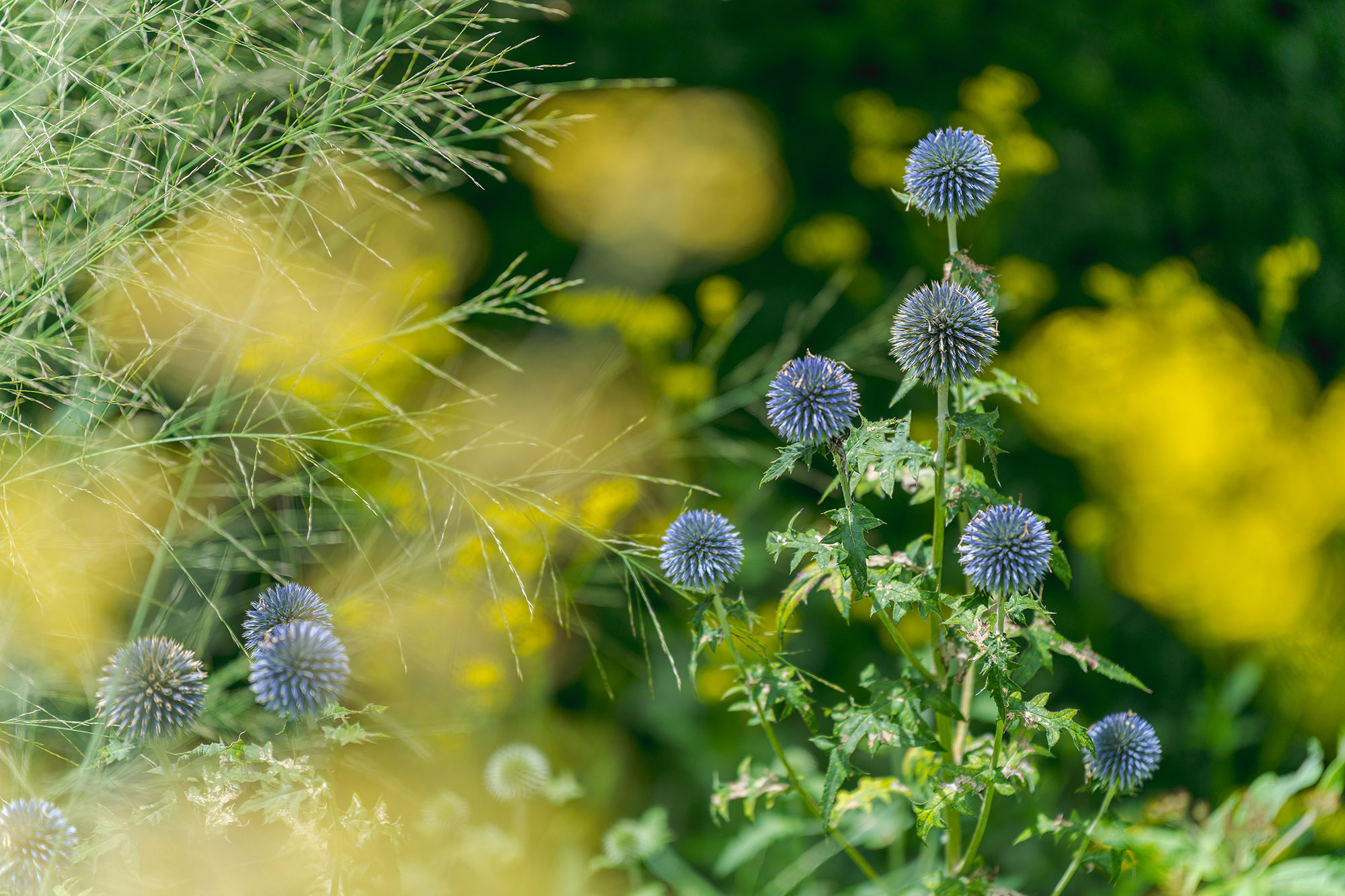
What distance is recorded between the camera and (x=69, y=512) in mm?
1807

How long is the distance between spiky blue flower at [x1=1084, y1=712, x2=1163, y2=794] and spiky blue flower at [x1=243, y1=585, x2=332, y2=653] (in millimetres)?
996

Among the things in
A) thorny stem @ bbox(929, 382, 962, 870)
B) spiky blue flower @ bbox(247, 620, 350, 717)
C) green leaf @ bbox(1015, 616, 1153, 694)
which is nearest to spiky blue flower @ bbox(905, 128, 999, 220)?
thorny stem @ bbox(929, 382, 962, 870)

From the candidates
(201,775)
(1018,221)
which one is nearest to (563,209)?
(1018,221)

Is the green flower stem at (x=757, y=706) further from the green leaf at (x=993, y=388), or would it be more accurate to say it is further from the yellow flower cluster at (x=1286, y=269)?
the yellow flower cluster at (x=1286, y=269)

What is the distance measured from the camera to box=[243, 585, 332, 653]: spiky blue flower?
123 cm

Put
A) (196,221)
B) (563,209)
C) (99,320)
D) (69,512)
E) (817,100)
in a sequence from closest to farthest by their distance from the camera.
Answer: (99,320), (69,512), (196,221), (563,209), (817,100)

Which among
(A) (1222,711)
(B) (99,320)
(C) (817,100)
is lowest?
(A) (1222,711)

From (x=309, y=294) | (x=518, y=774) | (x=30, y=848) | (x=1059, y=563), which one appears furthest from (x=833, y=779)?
(x=309, y=294)

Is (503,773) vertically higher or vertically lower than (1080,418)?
lower

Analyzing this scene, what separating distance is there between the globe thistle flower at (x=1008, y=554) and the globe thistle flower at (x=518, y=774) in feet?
3.81

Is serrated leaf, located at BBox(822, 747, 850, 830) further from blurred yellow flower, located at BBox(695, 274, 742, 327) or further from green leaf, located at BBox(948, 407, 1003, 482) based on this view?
blurred yellow flower, located at BBox(695, 274, 742, 327)

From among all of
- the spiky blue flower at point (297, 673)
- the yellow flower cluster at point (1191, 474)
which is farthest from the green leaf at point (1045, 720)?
the yellow flower cluster at point (1191, 474)

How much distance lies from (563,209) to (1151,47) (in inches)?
78.3

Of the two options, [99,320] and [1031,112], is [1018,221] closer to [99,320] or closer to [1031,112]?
[1031,112]
